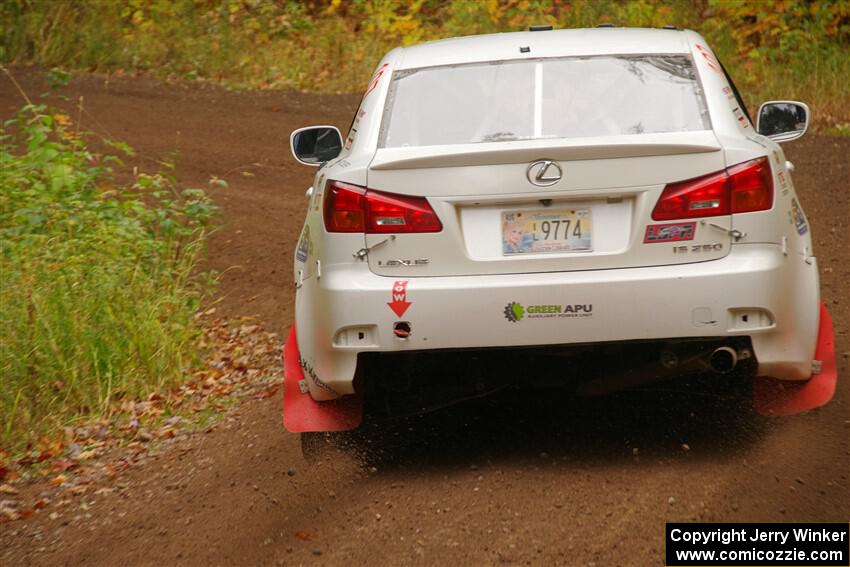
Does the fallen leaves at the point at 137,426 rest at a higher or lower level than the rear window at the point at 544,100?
lower

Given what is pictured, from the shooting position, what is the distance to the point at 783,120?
5746 mm

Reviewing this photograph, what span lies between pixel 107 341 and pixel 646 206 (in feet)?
12.6

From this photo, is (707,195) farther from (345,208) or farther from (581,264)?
Result: (345,208)

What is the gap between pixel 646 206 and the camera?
4652mm

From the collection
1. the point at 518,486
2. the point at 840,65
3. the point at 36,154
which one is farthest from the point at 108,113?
the point at 518,486

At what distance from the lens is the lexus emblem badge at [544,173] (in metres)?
4.66

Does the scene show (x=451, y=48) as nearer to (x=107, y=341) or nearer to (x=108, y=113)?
(x=107, y=341)

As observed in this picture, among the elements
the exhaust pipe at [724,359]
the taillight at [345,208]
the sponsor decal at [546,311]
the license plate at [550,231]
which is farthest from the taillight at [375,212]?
the exhaust pipe at [724,359]

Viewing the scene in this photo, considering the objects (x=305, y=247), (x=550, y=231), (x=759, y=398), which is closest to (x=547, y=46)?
(x=550, y=231)

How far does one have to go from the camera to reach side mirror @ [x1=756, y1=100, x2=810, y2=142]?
5.72 m

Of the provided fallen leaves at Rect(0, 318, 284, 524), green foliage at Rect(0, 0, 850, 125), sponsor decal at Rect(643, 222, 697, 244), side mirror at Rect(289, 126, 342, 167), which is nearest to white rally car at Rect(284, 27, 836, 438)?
sponsor decal at Rect(643, 222, 697, 244)

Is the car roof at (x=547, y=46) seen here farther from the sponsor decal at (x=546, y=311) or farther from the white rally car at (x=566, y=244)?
the sponsor decal at (x=546, y=311)

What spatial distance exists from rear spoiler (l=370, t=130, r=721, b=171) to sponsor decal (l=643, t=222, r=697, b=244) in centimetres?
27

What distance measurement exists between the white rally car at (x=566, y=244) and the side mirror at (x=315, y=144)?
3.54 feet
